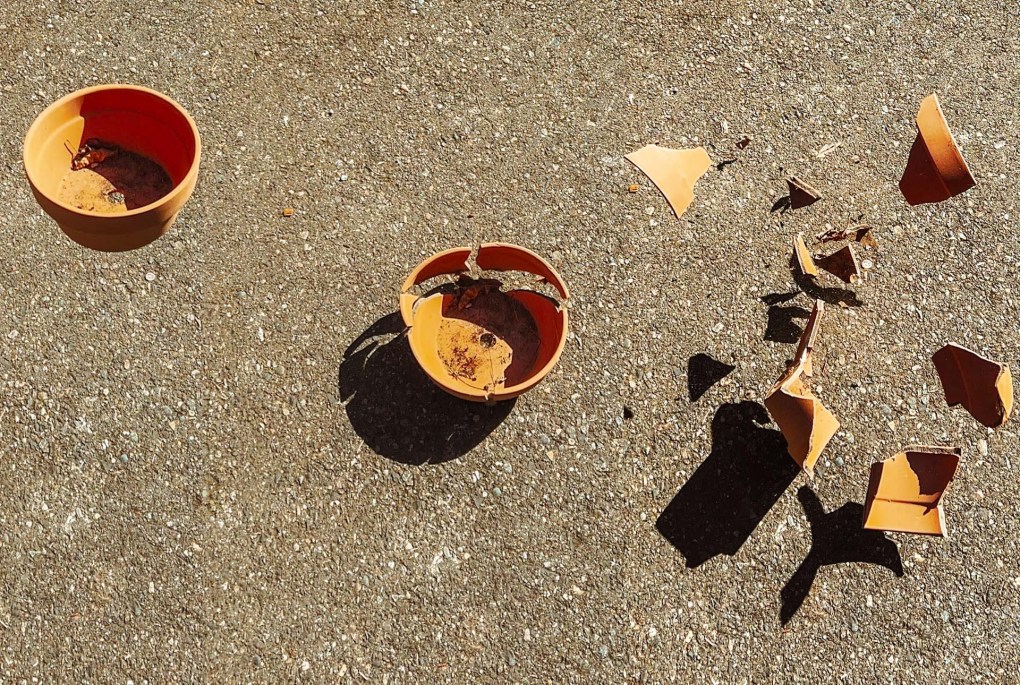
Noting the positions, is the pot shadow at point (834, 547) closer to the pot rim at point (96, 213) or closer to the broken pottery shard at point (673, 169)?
the broken pottery shard at point (673, 169)

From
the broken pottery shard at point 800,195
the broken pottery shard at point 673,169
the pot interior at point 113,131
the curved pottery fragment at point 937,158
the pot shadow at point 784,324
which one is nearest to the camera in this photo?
the pot interior at point 113,131

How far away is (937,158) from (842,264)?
60 centimetres

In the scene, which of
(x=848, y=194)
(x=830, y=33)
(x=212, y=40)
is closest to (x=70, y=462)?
(x=212, y=40)

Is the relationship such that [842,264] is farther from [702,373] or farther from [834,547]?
[834,547]

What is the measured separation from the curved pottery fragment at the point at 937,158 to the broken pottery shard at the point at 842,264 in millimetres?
400

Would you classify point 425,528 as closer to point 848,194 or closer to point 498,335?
point 498,335

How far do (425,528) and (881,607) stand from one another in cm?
190

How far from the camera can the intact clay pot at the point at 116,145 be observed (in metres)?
2.76

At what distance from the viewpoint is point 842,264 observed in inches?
137

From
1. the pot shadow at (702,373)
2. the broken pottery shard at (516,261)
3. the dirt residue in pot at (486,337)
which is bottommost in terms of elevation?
the pot shadow at (702,373)

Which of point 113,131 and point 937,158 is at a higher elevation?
point 937,158

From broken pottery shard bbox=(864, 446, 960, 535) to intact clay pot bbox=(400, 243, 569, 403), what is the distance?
1.33 meters

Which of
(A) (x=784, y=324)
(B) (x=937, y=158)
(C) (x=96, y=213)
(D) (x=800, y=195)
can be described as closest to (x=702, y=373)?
(A) (x=784, y=324)

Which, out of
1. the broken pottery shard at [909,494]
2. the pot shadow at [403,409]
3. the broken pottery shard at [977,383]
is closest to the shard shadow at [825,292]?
the broken pottery shard at [977,383]
